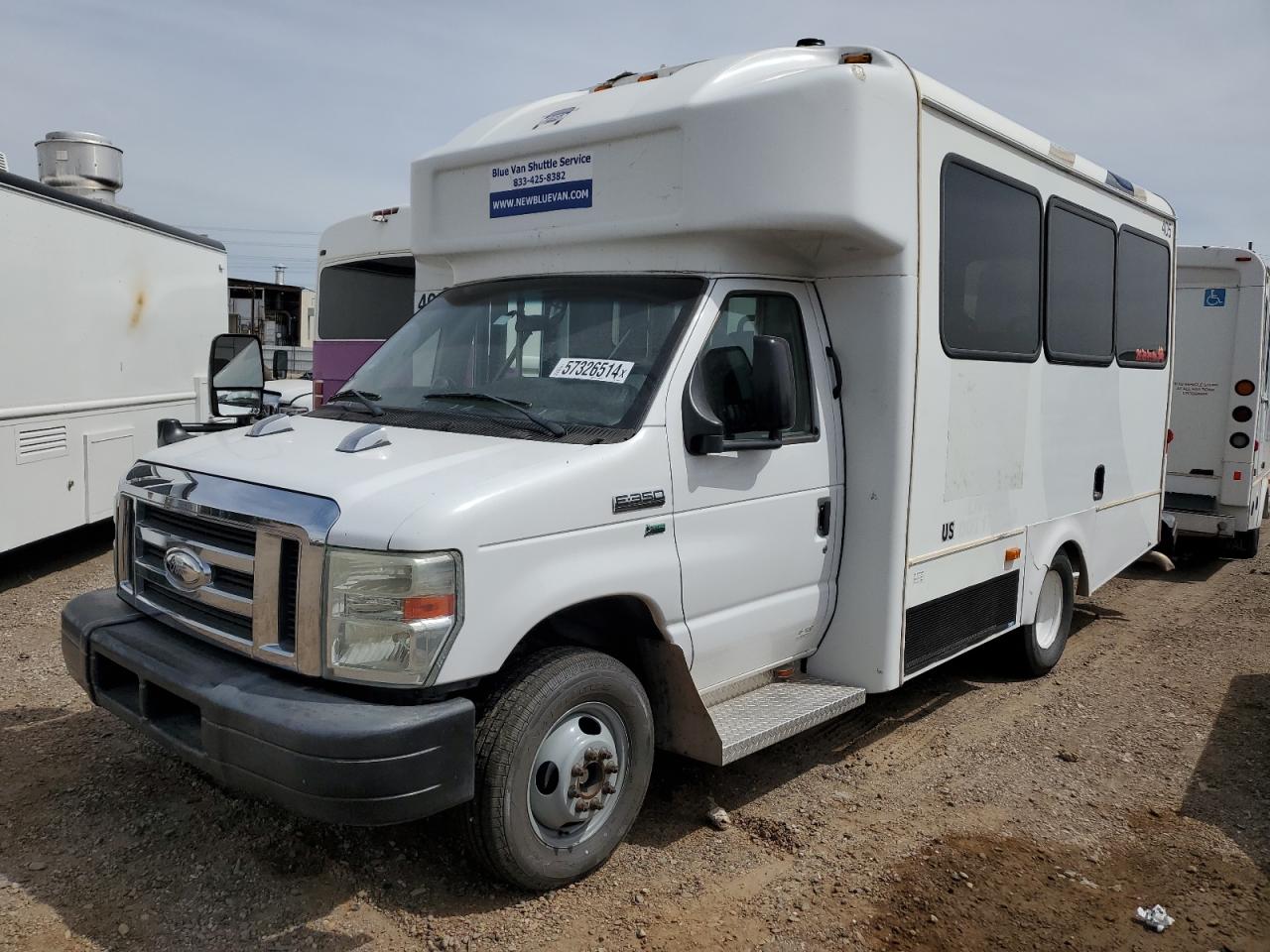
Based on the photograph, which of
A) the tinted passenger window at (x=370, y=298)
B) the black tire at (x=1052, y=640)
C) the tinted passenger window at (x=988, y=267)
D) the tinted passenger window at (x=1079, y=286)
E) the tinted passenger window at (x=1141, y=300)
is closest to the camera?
the tinted passenger window at (x=988, y=267)

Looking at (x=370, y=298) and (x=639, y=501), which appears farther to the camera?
(x=370, y=298)

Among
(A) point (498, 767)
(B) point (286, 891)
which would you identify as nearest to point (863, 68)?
(A) point (498, 767)

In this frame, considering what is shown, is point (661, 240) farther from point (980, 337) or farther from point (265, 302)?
point (265, 302)

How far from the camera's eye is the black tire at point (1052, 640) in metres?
6.29

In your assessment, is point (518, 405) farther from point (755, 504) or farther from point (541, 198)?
point (541, 198)

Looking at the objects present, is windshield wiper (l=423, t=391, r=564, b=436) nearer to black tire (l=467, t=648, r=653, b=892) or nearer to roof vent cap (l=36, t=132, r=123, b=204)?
black tire (l=467, t=648, r=653, b=892)

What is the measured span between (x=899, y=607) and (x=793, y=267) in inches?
63.6

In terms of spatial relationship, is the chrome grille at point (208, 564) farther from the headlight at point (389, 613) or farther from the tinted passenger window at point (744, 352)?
the tinted passenger window at point (744, 352)

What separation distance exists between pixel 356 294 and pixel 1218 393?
8839 millimetres

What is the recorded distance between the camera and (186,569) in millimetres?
3609

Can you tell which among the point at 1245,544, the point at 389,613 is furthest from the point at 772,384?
the point at 1245,544

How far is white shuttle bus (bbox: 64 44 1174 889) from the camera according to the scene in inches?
124

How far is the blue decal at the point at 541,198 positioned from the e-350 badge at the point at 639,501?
1.47 m

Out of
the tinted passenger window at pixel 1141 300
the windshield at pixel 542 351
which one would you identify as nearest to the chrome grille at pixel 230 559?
the windshield at pixel 542 351
